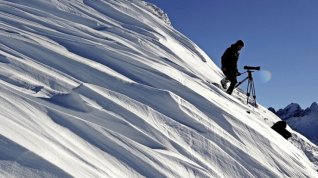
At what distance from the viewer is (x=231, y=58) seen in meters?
11.6

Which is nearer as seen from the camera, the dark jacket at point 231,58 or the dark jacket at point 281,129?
the dark jacket at point 281,129

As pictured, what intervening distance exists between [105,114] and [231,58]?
21.8 ft

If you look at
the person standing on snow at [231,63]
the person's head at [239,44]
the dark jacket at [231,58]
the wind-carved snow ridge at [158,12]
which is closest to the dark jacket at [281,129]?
the person standing on snow at [231,63]

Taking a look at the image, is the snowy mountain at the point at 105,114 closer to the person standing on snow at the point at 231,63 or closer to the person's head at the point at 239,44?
the person standing on snow at the point at 231,63

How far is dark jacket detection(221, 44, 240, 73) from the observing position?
1151cm

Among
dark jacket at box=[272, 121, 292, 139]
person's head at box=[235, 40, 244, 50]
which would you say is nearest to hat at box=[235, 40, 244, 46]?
person's head at box=[235, 40, 244, 50]

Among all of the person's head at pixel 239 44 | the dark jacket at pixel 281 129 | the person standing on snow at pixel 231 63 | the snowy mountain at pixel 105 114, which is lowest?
the snowy mountain at pixel 105 114

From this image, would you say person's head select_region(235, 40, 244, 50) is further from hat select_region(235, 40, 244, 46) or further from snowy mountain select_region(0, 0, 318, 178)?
Answer: snowy mountain select_region(0, 0, 318, 178)

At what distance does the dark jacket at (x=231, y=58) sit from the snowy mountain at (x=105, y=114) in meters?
1.86

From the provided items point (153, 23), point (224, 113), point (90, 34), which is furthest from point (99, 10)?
point (224, 113)

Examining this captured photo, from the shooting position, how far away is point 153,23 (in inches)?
546

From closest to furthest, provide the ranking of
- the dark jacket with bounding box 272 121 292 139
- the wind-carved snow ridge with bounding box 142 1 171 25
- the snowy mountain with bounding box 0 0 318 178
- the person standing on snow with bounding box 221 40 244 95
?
the snowy mountain with bounding box 0 0 318 178, the dark jacket with bounding box 272 121 292 139, the person standing on snow with bounding box 221 40 244 95, the wind-carved snow ridge with bounding box 142 1 171 25

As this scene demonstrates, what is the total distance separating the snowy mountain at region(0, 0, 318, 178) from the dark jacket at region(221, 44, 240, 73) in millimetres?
1856

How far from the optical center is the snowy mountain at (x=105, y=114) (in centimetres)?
440
